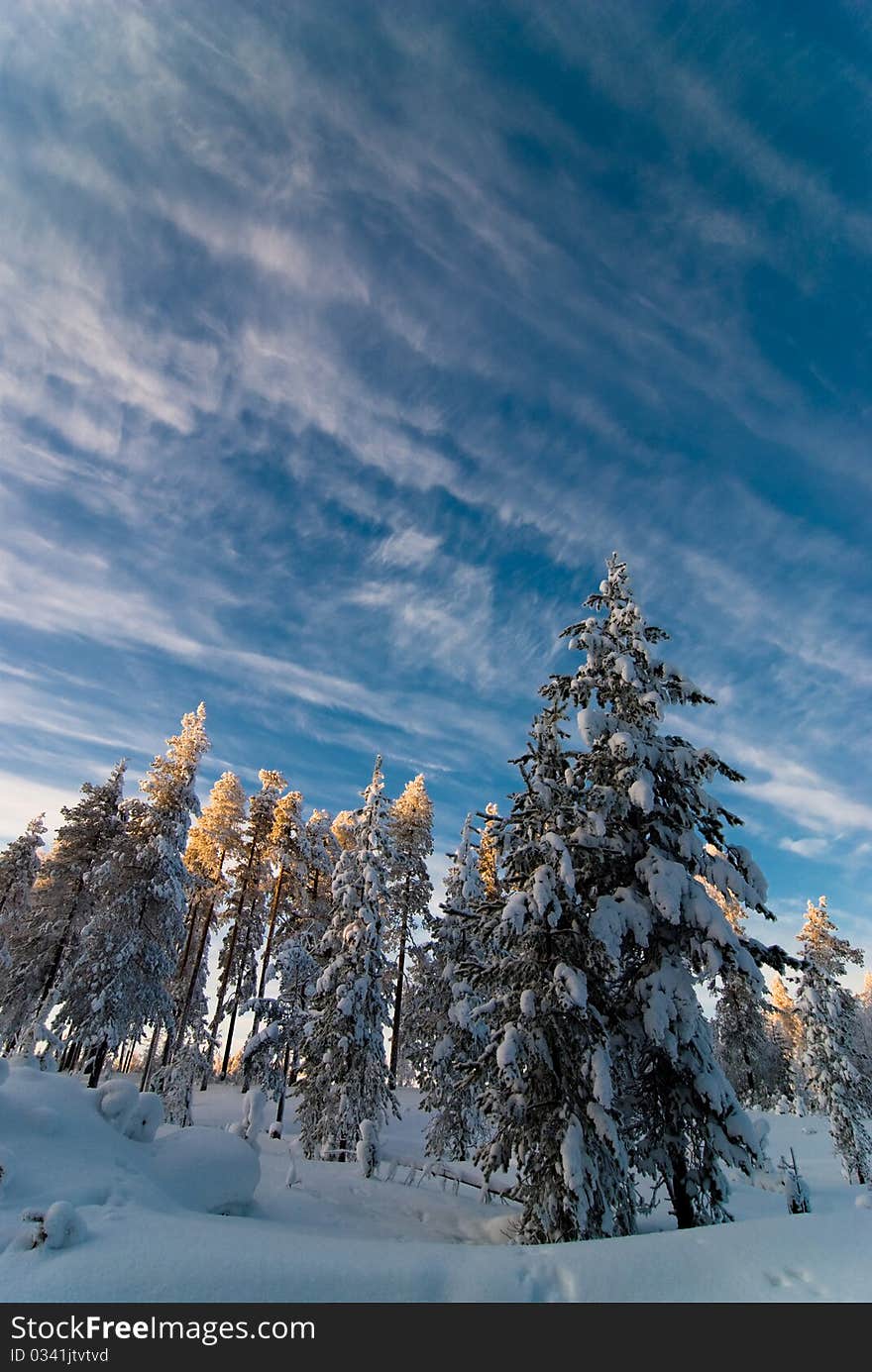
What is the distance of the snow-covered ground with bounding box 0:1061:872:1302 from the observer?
5414 millimetres

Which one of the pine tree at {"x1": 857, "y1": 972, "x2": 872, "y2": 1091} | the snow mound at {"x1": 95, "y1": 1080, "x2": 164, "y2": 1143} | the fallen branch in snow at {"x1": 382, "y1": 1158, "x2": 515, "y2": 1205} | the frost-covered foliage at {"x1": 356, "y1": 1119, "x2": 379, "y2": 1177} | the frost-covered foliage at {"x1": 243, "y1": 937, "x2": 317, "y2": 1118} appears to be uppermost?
the pine tree at {"x1": 857, "y1": 972, "x2": 872, "y2": 1091}

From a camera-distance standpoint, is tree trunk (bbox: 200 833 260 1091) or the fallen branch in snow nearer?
the fallen branch in snow

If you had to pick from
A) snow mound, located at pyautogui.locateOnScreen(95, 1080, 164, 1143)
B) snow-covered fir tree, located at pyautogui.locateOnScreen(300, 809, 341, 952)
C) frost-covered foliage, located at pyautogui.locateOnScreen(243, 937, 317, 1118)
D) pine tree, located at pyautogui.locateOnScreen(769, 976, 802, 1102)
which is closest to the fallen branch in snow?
frost-covered foliage, located at pyautogui.locateOnScreen(243, 937, 317, 1118)

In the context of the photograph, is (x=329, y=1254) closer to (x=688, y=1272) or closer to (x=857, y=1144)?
(x=688, y=1272)

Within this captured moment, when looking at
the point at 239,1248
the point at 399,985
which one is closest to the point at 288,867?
the point at 399,985

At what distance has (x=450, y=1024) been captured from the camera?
20.4 meters

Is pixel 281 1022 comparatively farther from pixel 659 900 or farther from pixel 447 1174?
pixel 659 900

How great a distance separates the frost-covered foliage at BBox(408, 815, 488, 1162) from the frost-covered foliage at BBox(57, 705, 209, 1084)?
899 cm

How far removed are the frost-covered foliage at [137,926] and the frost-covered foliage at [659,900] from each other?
15.6m

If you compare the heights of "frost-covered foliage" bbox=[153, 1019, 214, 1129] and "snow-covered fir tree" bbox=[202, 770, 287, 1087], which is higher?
"snow-covered fir tree" bbox=[202, 770, 287, 1087]

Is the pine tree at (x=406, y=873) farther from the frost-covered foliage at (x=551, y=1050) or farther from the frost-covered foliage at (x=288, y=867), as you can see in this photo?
the frost-covered foliage at (x=551, y=1050)

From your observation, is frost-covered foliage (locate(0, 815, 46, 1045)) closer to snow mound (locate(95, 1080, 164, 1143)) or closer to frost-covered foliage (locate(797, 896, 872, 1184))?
snow mound (locate(95, 1080, 164, 1143))

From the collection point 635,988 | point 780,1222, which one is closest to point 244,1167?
point 635,988
